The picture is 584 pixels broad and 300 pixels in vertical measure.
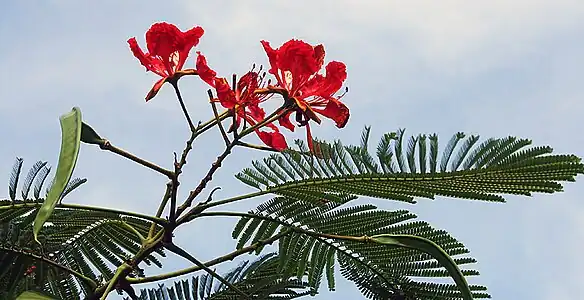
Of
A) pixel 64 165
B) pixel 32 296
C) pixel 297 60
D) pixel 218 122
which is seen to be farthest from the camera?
pixel 297 60

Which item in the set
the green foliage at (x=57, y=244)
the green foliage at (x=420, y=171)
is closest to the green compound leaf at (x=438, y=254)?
the green foliage at (x=420, y=171)

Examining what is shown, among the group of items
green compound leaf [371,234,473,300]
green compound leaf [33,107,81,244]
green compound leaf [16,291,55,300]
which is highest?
green compound leaf [371,234,473,300]

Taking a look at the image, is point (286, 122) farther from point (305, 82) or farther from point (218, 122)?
point (218, 122)

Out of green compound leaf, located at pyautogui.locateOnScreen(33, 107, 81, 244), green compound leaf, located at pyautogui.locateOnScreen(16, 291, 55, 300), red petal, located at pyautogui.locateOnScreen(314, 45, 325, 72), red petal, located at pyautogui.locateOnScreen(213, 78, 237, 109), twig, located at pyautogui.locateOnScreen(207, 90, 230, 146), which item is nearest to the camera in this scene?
green compound leaf, located at pyautogui.locateOnScreen(33, 107, 81, 244)

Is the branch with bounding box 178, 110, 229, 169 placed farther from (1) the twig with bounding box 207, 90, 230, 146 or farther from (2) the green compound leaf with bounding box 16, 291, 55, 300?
(2) the green compound leaf with bounding box 16, 291, 55, 300

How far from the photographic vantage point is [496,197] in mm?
1730

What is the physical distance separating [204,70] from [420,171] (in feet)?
1.77

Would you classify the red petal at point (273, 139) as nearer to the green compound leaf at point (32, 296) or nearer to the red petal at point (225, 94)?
the red petal at point (225, 94)

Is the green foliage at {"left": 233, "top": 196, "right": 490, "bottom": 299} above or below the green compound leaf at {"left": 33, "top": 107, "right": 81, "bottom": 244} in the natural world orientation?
above

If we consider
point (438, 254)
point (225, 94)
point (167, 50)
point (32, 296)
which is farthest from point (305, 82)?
point (32, 296)

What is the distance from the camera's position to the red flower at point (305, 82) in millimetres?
1949

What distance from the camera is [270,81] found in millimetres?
1999

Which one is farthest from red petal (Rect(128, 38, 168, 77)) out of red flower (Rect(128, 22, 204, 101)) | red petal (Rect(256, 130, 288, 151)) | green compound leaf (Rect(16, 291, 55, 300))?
green compound leaf (Rect(16, 291, 55, 300))

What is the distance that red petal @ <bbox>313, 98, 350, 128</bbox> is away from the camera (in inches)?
77.5
